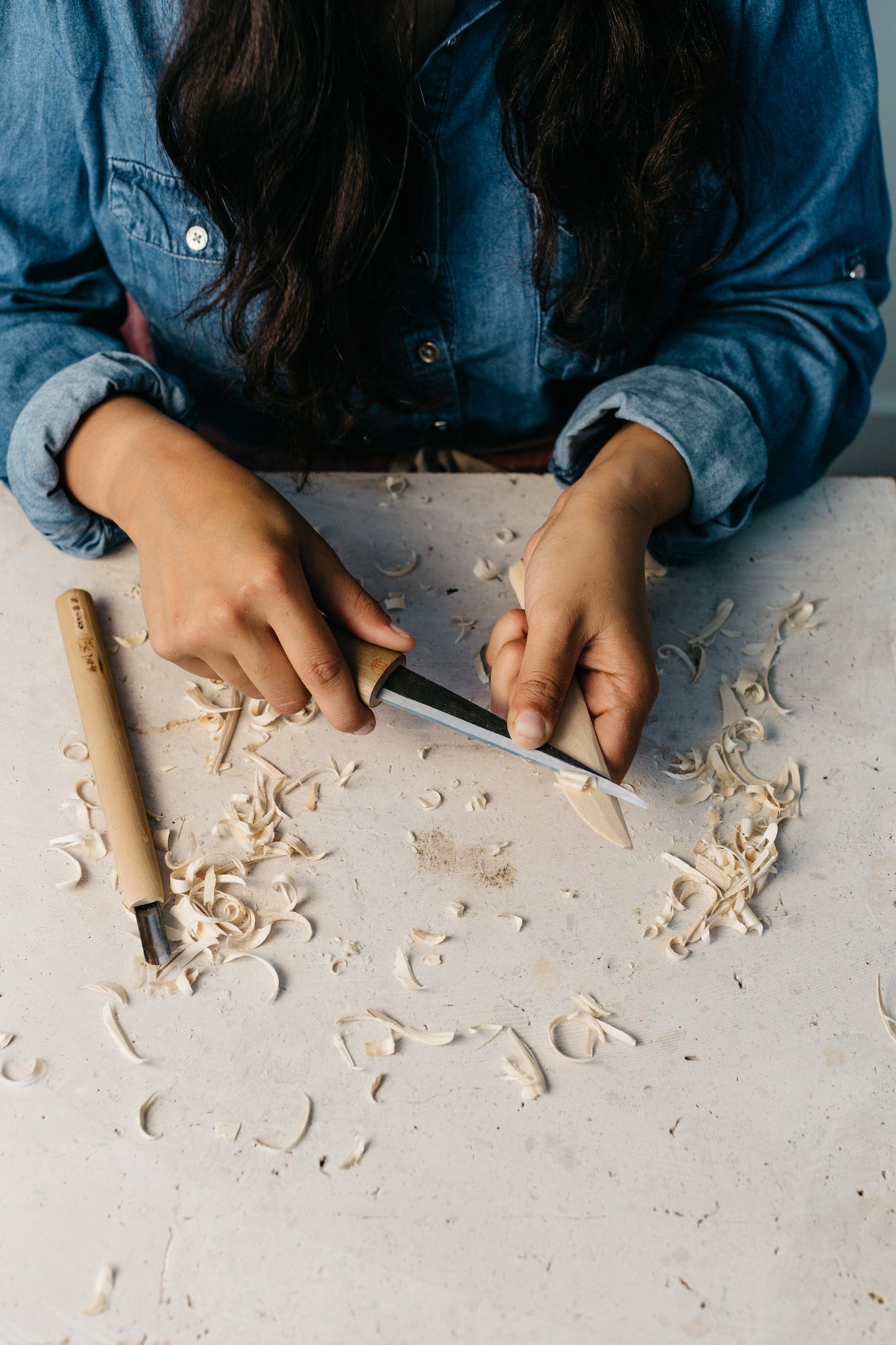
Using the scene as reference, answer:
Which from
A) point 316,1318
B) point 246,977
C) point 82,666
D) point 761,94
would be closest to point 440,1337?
point 316,1318

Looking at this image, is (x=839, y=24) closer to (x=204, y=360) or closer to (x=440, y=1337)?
(x=204, y=360)

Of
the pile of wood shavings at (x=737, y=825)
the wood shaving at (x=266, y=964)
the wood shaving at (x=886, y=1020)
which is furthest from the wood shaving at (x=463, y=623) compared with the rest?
the wood shaving at (x=886, y=1020)

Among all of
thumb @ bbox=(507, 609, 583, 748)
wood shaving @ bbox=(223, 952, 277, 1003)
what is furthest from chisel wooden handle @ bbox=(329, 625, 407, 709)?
wood shaving @ bbox=(223, 952, 277, 1003)

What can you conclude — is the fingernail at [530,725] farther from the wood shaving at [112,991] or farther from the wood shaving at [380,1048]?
the wood shaving at [112,991]

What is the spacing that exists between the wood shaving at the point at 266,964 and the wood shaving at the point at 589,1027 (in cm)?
20

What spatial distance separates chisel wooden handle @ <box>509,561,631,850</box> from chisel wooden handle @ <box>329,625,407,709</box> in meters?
0.14

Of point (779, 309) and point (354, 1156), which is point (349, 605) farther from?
point (779, 309)

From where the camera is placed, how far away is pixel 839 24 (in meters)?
0.84

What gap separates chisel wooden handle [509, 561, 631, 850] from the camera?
66cm

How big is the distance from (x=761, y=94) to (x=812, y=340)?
0.80ft

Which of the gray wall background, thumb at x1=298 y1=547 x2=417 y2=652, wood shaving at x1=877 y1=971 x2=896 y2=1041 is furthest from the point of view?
the gray wall background

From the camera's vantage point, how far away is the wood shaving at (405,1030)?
61cm

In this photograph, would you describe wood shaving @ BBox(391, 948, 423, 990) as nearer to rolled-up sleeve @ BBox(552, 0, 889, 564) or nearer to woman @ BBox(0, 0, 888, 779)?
woman @ BBox(0, 0, 888, 779)

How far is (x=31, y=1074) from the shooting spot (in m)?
0.60
